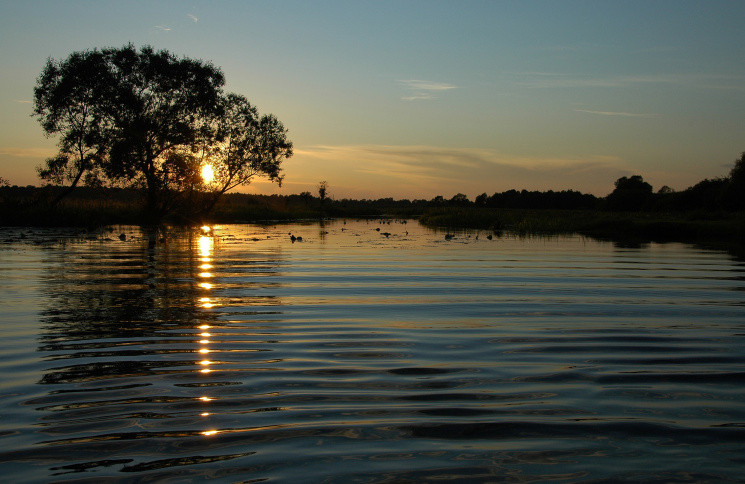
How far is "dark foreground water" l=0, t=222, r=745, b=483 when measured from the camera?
381 centimetres

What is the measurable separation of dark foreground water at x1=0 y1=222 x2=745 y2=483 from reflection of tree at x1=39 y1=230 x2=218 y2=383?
6cm

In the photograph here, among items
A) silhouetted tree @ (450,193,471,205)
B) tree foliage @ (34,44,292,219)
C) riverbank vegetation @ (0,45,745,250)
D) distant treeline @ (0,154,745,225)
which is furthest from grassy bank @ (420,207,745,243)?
silhouetted tree @ (450,193,471,205)

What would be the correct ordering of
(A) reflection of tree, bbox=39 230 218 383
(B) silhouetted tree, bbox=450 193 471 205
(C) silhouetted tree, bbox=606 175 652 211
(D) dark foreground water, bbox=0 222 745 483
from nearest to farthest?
(D) dark foreground water, bbox=0 222 745 483, (A) reflection of tree, bbox=39 230 218 383, (C) silhouetted tree, bbox=606 175 652 211, (B) silhouetted tree, bbox=450 193 471 205

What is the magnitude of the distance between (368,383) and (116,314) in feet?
17.4

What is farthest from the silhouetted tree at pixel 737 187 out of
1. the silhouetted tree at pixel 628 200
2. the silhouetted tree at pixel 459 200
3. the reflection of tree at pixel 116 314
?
the silhouetted tree at pixel 459 200

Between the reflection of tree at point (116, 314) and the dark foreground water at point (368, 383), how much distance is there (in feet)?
0.19

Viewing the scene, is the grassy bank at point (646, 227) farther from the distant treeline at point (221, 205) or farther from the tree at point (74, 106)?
the tree at point (74, 106)

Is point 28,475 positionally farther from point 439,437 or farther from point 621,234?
point 621,234

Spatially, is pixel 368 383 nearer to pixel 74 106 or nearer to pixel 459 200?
pixel 74 106

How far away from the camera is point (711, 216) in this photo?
43.4 m

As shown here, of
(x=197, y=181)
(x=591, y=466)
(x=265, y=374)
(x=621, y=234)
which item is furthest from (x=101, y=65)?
(x=591, y=466)

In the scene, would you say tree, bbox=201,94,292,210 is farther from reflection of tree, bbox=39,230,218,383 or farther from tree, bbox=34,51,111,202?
reflection of tree, bbox=39,230,218,383

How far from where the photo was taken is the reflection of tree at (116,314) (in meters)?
6.18

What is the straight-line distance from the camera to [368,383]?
18.1 feet
